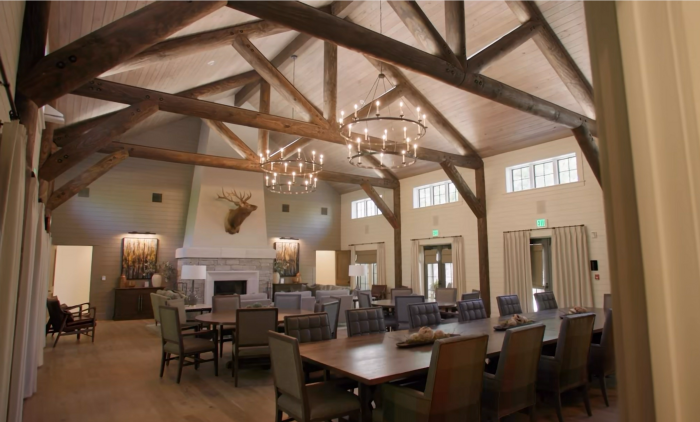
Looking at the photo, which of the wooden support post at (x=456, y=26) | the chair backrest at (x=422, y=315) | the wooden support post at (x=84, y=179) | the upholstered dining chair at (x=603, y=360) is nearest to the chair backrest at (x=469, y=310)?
the chair backrest at (x=422, y=315)

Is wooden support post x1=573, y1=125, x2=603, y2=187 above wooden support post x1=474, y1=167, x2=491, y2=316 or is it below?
above

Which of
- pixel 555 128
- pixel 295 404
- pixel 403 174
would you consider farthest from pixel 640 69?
pixel 403 174

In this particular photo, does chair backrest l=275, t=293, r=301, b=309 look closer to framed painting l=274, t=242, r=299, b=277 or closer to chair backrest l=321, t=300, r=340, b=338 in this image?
chair backrest l=321, t=300, r=340, b=338

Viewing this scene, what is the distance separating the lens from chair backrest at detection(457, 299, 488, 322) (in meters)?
5.34

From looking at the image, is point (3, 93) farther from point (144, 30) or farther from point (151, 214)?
point (151, 214)

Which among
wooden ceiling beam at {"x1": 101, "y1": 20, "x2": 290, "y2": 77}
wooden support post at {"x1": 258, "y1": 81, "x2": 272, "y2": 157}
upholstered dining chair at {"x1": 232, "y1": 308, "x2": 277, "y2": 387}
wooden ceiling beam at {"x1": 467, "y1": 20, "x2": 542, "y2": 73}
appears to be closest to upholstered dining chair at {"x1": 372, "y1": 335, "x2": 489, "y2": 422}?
upholstered dining chair at {"x1": 232, "y1": 308, "x2": 277, "y2": 387}

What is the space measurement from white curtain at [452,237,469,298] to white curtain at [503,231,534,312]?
1198 mm

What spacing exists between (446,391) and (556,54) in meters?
5.86

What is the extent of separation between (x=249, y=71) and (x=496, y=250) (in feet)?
22.5

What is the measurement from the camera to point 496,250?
9562 mm

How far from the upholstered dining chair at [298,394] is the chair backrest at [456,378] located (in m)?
0.68

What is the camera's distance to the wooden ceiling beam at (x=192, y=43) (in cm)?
539

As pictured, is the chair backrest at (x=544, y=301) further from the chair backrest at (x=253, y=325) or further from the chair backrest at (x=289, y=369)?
the chair backrest at (x=289, y=369)

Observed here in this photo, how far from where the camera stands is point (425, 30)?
5.45m
